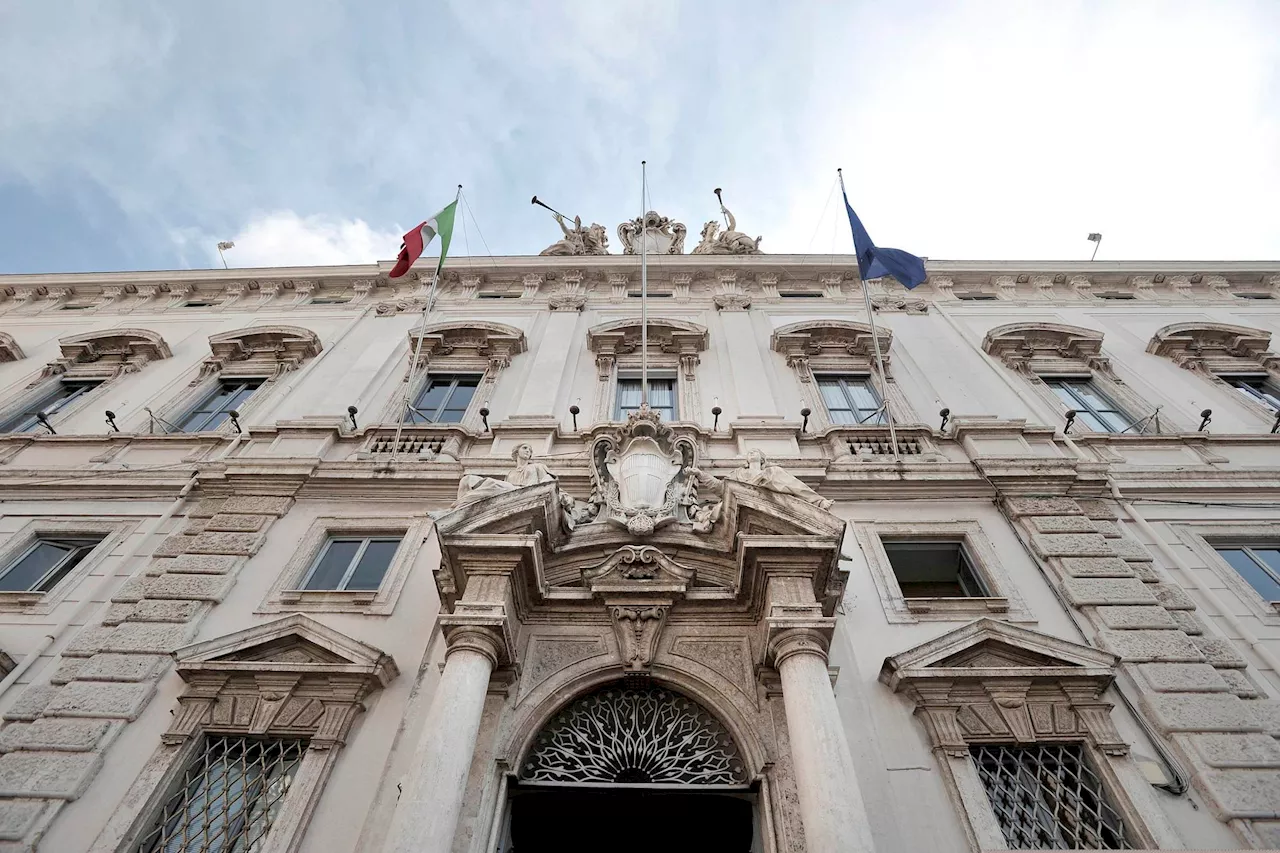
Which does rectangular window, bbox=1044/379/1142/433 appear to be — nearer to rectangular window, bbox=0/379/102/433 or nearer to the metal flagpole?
the metal flagpole

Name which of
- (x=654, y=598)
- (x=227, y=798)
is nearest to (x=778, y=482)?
(x=654, y=598)

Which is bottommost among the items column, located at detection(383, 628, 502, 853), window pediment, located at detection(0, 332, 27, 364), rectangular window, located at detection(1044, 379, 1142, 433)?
column, located at detection(383, 628, 502, 853)

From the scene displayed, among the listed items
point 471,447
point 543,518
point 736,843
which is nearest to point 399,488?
point 471,447

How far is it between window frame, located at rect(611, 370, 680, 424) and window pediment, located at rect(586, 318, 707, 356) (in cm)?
56

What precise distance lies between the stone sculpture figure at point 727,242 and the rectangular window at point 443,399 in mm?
7092

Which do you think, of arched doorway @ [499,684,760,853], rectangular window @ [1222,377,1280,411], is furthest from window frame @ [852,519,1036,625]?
rectangular window @ [1222,377,1280,411]

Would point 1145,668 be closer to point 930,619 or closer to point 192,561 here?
point 930,619

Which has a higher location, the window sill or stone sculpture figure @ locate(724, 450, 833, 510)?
stone sculpture figure @ locate(724, 450, 833, 510)

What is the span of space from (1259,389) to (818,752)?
13.5 metres

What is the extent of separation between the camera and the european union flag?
13414 millimetres

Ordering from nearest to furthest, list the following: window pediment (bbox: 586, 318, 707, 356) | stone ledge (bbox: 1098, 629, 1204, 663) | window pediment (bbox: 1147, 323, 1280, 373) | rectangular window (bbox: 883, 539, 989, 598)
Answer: stone ledge (bbox: 1098, 629, 1204, 663), rectangular window (bbox: 883, 539, 989, 598), window pediment (bbox: 1147, 323, 1280, 373), window pediment (bbox: 586, 318, 707, 356)

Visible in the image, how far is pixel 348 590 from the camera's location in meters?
9.12

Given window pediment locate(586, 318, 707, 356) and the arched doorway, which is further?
window pediment locate(586, 318, 707, 356)

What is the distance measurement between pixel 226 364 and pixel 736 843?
13.0m
